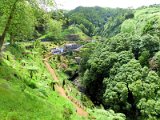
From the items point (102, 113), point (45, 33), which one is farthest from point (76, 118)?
point (45, 33)

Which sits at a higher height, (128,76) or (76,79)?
(128,76)

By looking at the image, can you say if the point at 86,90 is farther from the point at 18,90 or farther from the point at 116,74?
the point at 18,90

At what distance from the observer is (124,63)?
4984 cm

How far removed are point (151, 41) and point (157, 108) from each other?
657 inches

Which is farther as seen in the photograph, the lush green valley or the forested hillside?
the forested hillside

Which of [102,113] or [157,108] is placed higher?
[102,113]

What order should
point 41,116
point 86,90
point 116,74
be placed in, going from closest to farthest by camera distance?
point 41,116
point 116,74
point 86,90

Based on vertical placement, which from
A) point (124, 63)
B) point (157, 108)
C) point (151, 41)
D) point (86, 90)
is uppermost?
point (151, 41)

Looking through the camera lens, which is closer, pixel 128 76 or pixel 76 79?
pixel 128 76

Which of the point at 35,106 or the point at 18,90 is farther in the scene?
the point at 18,90

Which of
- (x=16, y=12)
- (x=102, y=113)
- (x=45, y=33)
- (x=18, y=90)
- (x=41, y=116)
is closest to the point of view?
(x=41, y=116)

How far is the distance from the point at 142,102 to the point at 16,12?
2275cm

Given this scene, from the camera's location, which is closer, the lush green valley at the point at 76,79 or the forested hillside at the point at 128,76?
the lush green valley at the point at 76,79

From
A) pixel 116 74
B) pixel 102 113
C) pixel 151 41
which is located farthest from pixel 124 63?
pixel 102 113
